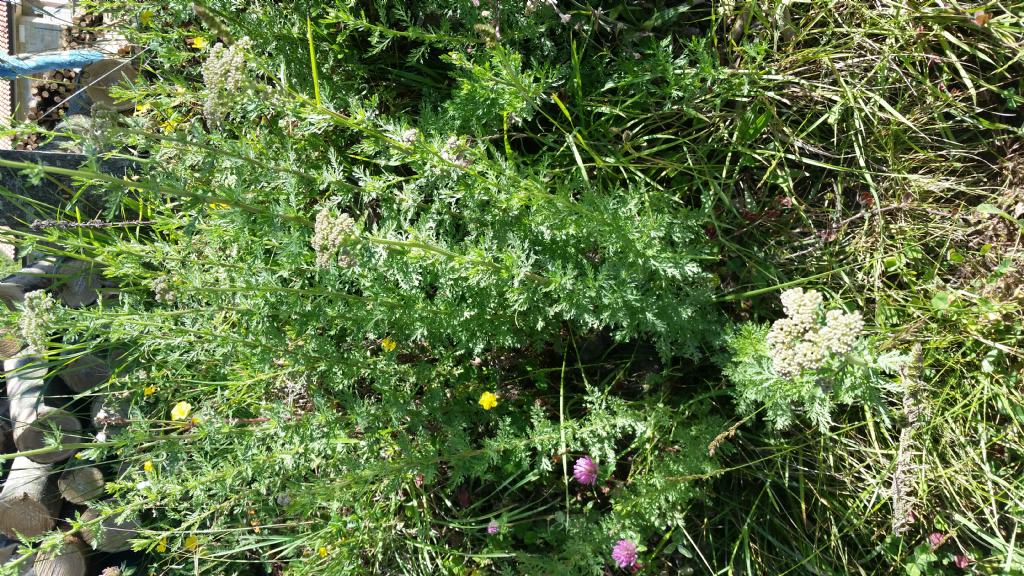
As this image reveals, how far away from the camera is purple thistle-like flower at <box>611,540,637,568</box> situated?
2.86m

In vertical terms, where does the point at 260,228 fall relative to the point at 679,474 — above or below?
above

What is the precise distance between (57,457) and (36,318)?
227 cm

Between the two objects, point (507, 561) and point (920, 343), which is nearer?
point (920, 343)

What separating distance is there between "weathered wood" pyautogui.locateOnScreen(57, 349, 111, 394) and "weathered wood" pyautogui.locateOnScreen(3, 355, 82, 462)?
0.15 metres

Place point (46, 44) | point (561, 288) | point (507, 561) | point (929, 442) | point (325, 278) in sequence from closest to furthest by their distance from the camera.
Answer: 1. point (561, 288)
2. point (325, 278)
3. point (929, 442)
4. point (507, 561)
5. point (46, 44)

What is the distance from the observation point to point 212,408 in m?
3.57

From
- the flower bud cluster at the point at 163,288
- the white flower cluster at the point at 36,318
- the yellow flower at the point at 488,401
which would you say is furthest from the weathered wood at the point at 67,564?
the yellow flower at the point at 488,401

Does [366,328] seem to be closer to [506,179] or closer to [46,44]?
[506,179]

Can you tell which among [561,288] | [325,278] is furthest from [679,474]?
[325,278]

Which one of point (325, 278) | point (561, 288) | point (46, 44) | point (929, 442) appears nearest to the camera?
point (561, 288)

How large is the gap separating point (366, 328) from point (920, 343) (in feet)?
8.04

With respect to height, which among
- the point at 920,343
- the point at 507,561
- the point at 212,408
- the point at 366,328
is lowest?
the point at 507,561

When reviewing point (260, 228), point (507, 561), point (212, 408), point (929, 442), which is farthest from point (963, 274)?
point (212, 408)

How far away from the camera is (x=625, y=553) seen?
2869 mm
